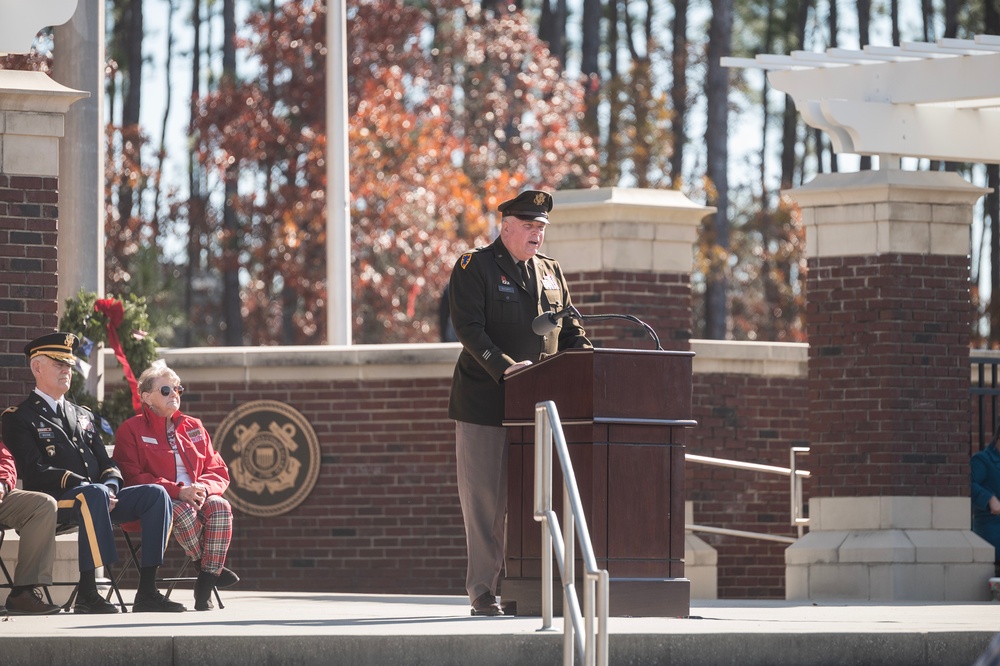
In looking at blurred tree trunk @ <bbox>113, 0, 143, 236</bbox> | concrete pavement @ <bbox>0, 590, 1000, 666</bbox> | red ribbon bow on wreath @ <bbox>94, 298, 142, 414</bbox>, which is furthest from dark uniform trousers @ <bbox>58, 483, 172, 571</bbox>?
blurred tree trunk @ <bbox>113, 0, 143, 236</bbox>

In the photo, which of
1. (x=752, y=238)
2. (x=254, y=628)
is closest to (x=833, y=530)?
(x=254, y=628)

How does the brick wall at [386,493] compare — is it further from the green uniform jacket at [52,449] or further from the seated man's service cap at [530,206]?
the seated man's service cap at [530,206]

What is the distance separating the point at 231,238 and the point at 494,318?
70.3 ft

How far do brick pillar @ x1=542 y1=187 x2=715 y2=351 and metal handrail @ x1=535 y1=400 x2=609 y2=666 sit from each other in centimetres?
479

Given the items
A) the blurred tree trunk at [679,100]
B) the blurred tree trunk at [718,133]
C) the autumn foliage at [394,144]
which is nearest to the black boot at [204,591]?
the autumn foliage at [394,144]

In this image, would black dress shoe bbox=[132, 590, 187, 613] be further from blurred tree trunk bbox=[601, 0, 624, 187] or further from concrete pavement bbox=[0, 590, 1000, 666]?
blurred tree trunk bbox=[601, 0, 624, 187]

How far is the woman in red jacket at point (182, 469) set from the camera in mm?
9273

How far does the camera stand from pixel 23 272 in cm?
972

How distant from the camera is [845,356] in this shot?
12.1m

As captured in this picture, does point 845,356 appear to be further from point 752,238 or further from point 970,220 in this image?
point 752,238

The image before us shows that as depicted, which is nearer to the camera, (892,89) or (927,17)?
(892,89)

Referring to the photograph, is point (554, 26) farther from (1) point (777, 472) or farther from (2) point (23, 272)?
(2) point (23, 272)

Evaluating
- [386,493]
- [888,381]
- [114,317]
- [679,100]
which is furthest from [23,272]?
[679,100]

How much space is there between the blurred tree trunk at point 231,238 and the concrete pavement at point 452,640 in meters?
19.2
